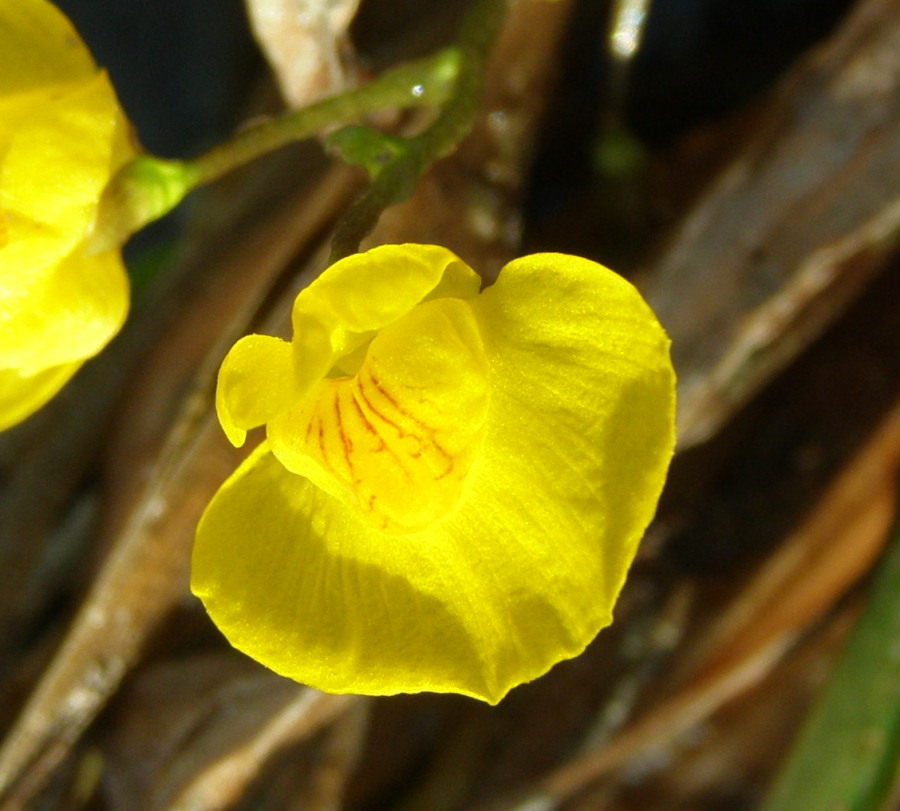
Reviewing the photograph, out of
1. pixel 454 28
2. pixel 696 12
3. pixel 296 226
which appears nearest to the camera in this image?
pixel 296 226

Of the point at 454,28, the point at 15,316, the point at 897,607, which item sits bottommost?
the point at 897,607

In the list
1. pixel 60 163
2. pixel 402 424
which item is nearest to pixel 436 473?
pixel 402 424

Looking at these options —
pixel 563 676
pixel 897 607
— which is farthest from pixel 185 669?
pixel 897 607

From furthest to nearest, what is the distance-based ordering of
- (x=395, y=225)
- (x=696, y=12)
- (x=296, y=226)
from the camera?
(x=696, y=12) → (x=296, y=226) → (x=395, y=225)

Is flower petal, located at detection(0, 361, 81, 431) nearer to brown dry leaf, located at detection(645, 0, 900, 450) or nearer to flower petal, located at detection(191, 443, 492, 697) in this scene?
flower petal, located at detection(191, 443, 492, 697)

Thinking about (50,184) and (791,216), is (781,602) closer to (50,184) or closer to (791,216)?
(791,216)

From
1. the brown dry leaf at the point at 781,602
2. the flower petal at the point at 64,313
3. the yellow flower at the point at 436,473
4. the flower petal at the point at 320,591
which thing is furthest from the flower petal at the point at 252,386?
the brown dry leaf at the point at 781,602

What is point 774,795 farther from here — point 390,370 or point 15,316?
point 15,316
